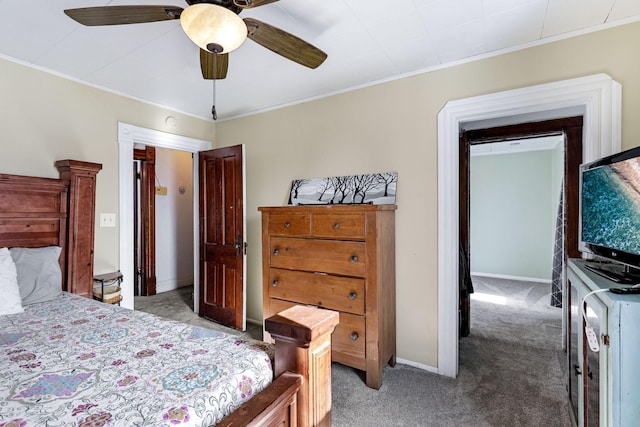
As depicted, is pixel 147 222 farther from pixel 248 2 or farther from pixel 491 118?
pixel 491 118

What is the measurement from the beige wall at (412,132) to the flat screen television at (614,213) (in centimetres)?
65

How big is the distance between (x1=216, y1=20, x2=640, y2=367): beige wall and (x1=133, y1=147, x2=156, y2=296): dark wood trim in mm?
2253

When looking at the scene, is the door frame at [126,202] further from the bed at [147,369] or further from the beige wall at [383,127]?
the bed at [147,369]

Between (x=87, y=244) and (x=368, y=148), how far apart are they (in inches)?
98.3

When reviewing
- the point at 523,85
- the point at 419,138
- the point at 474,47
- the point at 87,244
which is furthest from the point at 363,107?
the point at 87,244

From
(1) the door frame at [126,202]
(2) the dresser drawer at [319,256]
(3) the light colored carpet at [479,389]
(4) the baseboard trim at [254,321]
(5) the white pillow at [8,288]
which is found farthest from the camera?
(4) the baseboard trim at [254,321]

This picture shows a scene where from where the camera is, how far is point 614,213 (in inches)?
50.9

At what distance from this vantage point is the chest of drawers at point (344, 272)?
7.14 ft

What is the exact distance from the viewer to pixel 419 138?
2484 millimetres

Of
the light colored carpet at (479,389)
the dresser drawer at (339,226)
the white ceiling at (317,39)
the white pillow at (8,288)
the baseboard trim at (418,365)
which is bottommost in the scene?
the light colored carpet at (479,389)

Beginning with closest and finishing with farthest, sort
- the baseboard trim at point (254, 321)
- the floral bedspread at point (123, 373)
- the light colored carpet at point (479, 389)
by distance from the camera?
the floral bedspread at point (123, 373)
the light colored carpet at point (479, 389)
the baseboard trim at point (254, 321)

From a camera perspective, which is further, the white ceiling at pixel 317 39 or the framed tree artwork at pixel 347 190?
the framed tree artwork at pixel 347 190

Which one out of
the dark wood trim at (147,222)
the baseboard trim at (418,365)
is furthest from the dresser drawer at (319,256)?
the dark wood trim at (147,222)

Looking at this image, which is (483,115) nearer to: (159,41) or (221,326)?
(159,41)
